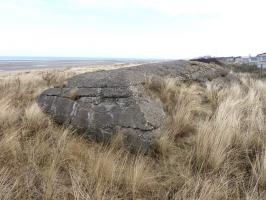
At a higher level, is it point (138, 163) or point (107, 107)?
point (107, 107)

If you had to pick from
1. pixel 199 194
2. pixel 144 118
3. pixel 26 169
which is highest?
pixel 144 118

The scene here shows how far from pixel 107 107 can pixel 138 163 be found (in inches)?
56.7

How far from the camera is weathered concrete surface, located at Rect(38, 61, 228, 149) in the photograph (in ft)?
13.8

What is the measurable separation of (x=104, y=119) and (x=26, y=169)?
5.13 ft

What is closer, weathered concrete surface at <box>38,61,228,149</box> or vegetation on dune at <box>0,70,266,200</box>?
vegetation on dune at <box>0,70,266,200</box>

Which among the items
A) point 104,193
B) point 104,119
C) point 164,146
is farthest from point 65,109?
point 104,193

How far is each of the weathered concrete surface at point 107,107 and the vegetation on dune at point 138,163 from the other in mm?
190

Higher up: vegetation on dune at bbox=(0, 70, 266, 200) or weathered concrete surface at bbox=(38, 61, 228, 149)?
→ weathered concrete surface at bbox=(38, 61, 228, 149)

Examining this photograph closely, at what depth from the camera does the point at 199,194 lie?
289 cm

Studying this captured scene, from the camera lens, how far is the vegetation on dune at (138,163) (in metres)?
2.88

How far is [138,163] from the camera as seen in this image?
3322mm

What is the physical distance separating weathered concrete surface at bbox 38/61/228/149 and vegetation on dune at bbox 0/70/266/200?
0.19 metres

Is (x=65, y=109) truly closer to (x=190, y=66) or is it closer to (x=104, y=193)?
(x=104, y=193)

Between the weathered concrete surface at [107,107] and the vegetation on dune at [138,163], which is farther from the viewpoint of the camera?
the weathered concrete surface at [107,107]
